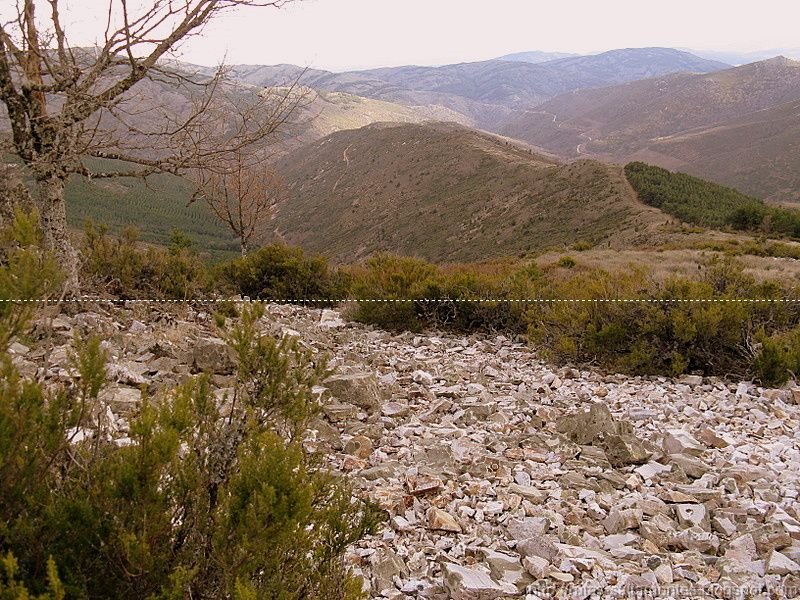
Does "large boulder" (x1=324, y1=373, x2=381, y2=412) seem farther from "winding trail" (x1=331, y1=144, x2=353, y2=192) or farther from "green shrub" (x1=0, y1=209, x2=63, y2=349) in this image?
"winding trail" (x1=331, y1=144, x2=353, y2=192)

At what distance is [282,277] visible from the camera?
12.0 metres

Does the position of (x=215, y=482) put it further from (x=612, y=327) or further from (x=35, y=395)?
(x=612, y=327)

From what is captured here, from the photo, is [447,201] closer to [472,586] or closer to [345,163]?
[345,163]

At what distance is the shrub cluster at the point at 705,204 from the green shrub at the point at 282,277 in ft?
152

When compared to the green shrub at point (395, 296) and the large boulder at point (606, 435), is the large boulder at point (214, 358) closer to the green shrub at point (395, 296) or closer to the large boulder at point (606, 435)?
the large boulder at point (606, 435)

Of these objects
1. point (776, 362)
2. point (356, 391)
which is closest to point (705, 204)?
point (776, 362)

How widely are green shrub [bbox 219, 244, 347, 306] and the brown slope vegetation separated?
39994 millimetres

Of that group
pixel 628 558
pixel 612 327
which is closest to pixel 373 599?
pixel 628 558

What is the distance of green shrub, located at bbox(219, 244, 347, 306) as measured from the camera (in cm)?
1174

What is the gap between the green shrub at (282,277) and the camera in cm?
1174

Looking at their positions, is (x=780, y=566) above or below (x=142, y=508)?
below

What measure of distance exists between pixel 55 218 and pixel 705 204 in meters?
66.2

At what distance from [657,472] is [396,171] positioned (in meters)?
113

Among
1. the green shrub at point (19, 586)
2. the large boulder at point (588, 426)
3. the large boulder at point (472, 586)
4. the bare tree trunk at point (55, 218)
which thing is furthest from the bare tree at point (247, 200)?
the green shrub at point (19, 586)
